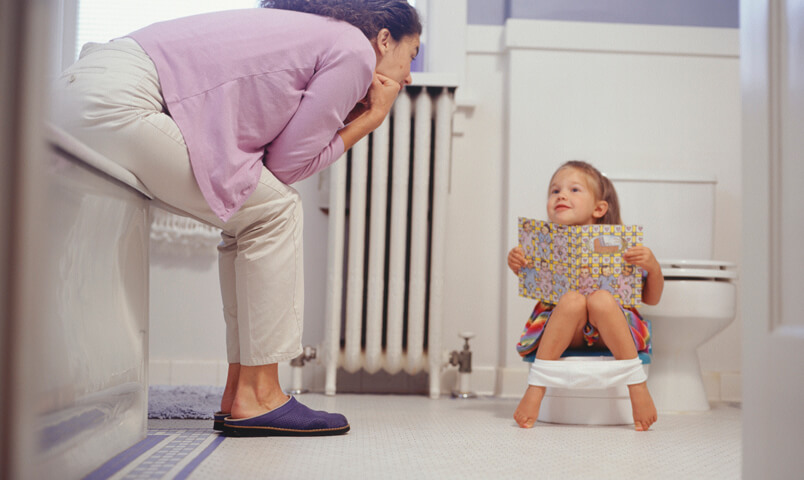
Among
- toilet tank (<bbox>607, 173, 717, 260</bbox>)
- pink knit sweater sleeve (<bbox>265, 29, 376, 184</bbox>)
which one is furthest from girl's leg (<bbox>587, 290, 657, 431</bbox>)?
pink knit sweater sleeve (<bbox>265, 29, 376, 184</bbox>)

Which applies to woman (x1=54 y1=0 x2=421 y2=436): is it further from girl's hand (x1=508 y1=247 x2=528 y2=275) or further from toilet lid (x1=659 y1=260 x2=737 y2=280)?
toilet lid (x1=659 y1=260 x2=737 y2=280)

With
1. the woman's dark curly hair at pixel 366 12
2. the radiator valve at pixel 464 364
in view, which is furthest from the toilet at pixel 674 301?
the woman's dark curly hair at pixel 366 12

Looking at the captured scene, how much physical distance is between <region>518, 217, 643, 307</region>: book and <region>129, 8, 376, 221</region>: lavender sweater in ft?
1.90

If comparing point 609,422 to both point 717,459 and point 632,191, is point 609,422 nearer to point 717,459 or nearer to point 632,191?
point 717,459

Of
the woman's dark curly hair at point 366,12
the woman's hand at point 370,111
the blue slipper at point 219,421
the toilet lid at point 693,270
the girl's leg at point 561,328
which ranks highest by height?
the woman's dark curly hair at point 366,12

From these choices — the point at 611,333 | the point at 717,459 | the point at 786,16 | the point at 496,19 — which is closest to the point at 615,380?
the point at 611,333

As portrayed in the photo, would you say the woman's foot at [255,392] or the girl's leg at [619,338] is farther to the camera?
the girl's leg at [619,338]

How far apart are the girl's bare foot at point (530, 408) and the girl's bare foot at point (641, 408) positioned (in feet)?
0.61

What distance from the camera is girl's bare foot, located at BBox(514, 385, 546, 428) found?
1.53 m

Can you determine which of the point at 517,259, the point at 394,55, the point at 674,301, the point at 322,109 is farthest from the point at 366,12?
the point at 674,301

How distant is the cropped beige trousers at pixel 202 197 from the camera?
1.14m

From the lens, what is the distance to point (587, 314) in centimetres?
164

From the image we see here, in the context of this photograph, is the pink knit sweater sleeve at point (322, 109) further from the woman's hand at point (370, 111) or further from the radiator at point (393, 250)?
the radiator at point (393, 250)

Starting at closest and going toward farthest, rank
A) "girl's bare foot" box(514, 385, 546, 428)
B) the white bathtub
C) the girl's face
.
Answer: the white bathtub, "girl's bare foot" box(514, 385, 546, 428), the girl's face
